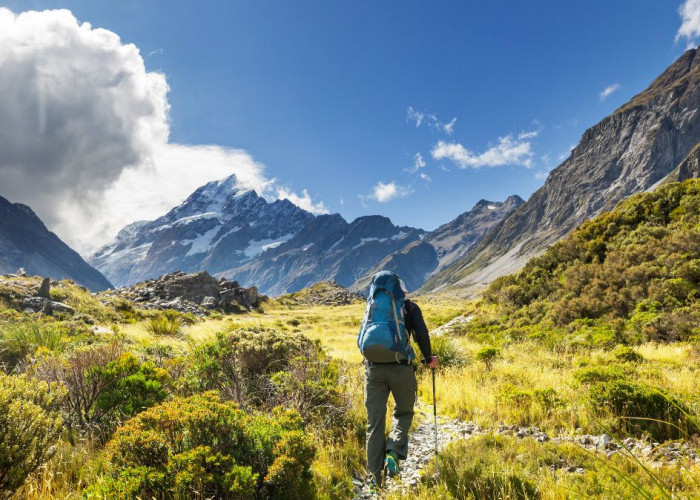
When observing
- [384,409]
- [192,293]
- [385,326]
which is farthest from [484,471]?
[192,293]

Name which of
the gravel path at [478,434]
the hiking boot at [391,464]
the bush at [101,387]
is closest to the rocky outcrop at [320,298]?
the bush at [101,387]

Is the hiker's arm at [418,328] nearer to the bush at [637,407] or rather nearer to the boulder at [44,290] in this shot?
the bush at [637,407]

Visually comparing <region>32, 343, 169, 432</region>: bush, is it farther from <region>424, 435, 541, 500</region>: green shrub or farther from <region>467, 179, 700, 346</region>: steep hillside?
<region>467, 179, 700, 346</region>: steep hillside

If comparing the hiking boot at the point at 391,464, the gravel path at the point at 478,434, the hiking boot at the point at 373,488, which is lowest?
the gravel path at the point at 478,434

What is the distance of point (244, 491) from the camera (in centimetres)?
331

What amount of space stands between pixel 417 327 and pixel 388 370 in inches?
29.2

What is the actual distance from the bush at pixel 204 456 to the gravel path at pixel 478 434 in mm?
1260

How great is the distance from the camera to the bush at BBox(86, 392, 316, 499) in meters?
3.33

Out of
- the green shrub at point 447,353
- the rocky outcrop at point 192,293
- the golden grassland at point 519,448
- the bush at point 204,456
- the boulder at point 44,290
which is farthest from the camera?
the rocky outcrop at point 192,293

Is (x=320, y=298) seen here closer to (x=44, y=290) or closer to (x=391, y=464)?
(x=44, y=290)

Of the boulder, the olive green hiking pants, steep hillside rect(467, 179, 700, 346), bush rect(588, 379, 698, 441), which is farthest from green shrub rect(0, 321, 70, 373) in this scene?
steep hillside rect(467, 179, 700, 346)

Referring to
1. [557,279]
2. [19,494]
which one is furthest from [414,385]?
[557,279]

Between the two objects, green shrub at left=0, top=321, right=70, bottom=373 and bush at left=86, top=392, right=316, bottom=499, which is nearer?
bush at left=86, top=392, right=316, bottom=499

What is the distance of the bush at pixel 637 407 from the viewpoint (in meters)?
5.46
